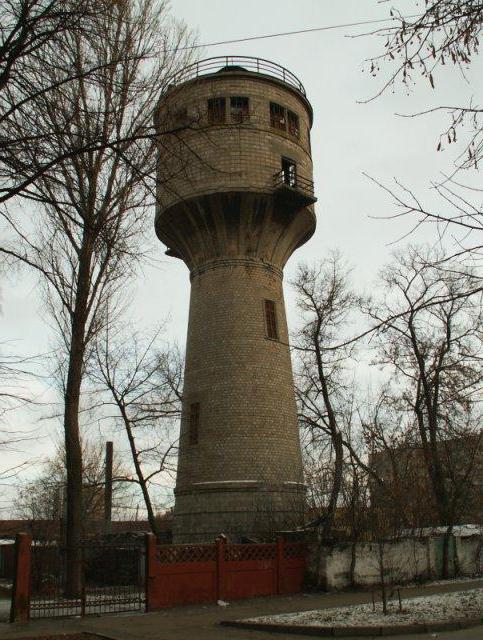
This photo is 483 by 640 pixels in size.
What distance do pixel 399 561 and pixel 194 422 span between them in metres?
7.43

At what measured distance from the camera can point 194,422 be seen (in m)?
21.0

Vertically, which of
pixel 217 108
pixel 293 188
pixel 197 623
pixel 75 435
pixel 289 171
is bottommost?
pixel 197 623

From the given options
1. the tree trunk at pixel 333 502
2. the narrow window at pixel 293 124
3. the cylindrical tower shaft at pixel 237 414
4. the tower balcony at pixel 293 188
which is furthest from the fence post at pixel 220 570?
the narrow window at pixel 293 124

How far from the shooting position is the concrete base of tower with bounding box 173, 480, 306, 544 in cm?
1914

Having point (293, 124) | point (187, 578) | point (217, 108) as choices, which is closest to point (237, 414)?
point (187, 578)

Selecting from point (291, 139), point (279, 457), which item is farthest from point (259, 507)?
point (291, 139)

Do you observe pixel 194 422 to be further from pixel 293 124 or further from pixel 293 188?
pixel 293 124

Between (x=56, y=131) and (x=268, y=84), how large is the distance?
704 inches

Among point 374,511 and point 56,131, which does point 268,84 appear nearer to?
point 374,511

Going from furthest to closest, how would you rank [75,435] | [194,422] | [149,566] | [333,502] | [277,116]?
1. [277,116]
2. [194,422]
3. [333,502]
4. [75,435]
5. [149,566]

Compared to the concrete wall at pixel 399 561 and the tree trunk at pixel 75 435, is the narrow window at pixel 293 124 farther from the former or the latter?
the concrete wall at pixel 399 561

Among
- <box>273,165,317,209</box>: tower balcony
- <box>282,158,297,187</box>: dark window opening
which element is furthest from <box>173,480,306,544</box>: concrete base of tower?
<box>282,158,297,187</box>: dark window opening

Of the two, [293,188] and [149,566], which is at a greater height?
[293,188]

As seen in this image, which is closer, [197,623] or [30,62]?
[30,62]
